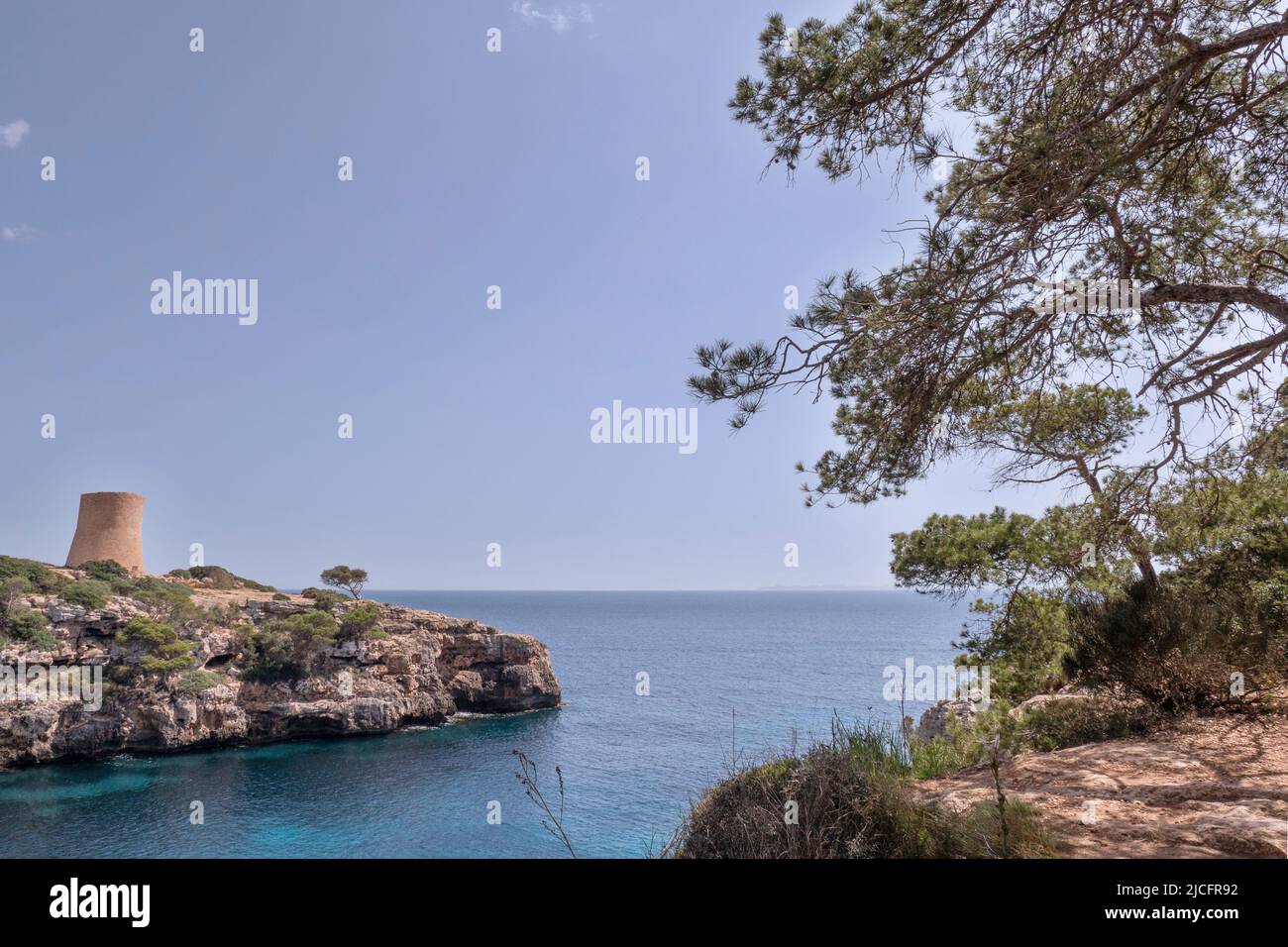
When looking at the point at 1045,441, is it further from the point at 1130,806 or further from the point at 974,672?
the point at 1130,806

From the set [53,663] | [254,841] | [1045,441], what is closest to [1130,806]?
[1045,441]

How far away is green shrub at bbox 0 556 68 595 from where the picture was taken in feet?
112

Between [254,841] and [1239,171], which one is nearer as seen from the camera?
[1239,171]

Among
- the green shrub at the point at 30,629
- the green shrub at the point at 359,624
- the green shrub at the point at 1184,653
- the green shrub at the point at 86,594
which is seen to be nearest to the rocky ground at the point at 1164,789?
the green shrub at the point at 1184,653

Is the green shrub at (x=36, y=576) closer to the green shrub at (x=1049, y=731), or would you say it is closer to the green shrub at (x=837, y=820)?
the green shrub at (x=837, y=820)

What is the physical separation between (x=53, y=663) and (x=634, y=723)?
29.8 meters

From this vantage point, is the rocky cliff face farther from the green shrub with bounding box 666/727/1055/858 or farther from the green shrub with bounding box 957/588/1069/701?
the green shrub with bounding box 666/727/1055/858

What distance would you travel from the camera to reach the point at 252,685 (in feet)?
119

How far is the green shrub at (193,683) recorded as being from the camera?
33594mm

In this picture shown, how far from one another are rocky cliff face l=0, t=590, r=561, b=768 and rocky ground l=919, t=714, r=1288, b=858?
127 feet

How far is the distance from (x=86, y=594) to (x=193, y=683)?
6719 mm

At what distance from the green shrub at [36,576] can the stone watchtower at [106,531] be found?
14.7 feet

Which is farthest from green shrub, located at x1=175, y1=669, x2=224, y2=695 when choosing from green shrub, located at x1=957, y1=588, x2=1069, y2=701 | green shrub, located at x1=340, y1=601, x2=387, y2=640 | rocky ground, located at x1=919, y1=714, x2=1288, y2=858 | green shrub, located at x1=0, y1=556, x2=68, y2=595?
rocky ground, located at x1=919, y1=714, x2=1288, y2=858
